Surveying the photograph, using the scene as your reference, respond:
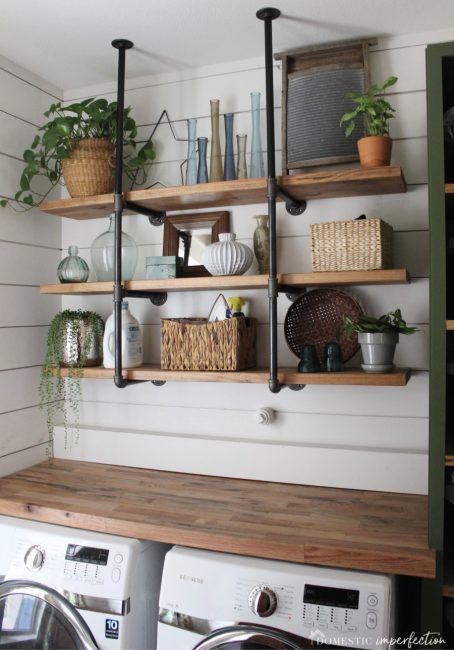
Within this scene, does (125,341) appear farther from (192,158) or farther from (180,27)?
(180,27)

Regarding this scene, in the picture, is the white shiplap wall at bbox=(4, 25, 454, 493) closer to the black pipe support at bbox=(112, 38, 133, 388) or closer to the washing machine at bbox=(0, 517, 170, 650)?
the black pipe support at bbox=(112, 38, 133, 388)

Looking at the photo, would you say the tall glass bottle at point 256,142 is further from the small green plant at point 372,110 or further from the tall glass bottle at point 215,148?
the small green plant at point 372,110

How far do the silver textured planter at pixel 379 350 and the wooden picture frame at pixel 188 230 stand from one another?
0.72 meters

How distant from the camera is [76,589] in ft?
5.52

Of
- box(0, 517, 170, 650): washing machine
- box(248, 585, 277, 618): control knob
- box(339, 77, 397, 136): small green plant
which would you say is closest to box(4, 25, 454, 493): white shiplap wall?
box(339, 77, 397, 136): small green plant

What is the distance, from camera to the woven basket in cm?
216

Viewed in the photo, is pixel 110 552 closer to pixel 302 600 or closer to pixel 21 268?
pixel 302 600

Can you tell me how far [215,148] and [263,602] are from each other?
1.55 metres

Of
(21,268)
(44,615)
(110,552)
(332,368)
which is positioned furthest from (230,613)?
(21,268)

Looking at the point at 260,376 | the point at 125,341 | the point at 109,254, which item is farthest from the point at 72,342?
the point at 260,376

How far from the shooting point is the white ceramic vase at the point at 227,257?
1.97 meters

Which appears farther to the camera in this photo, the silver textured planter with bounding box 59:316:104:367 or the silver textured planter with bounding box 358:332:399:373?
the silver textured planter with bounding box 59:316:104:367

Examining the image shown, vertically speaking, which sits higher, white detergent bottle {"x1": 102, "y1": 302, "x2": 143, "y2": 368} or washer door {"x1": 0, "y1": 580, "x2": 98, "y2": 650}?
white detergent bottle {"x1": 102, "y1": 302, "x2": 143, "y2": 368}

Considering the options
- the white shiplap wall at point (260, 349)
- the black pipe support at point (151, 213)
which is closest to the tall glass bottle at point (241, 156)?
the white shiplap wall at point (260, 349)
